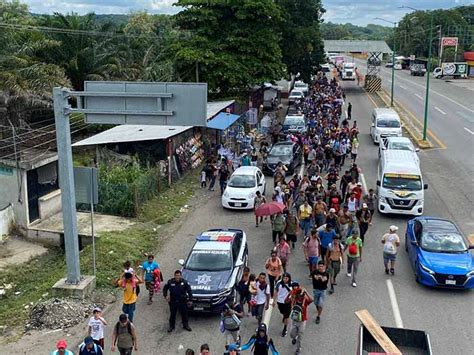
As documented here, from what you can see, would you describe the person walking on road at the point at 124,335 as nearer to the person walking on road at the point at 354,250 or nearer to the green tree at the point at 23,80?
the person walking on road at the point at 354,250

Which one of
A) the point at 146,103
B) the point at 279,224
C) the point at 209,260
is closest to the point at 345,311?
the point at 209,260

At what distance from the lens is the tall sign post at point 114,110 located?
1369 cm

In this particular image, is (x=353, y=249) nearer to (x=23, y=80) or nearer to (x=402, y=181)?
(x=402, y=181)

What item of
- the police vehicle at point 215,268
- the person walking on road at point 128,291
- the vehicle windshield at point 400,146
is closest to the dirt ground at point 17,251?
the person walking on road at point 128,291

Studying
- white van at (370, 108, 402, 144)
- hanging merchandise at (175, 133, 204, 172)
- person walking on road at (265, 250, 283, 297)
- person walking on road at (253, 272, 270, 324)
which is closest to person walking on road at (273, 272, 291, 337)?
person walking on road at (253, 272, 270, 324)

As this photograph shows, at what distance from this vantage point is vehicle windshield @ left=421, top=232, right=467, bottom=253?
49.5ft

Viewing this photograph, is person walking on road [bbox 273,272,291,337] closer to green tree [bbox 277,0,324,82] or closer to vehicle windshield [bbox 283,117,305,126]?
vehicle windshield [bbox 283,117,305,126]

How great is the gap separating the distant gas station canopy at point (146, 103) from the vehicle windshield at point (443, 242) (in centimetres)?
680

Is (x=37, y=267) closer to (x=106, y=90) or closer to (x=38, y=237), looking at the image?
(x=38, y=237)

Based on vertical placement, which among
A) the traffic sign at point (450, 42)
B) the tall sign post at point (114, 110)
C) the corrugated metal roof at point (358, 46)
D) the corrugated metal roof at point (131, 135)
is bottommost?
the corrugated metal roof at point (131, 135)

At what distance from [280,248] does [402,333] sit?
521cm

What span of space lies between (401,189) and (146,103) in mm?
10426

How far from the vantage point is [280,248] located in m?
14.7

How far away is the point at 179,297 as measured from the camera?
40.9 ft
